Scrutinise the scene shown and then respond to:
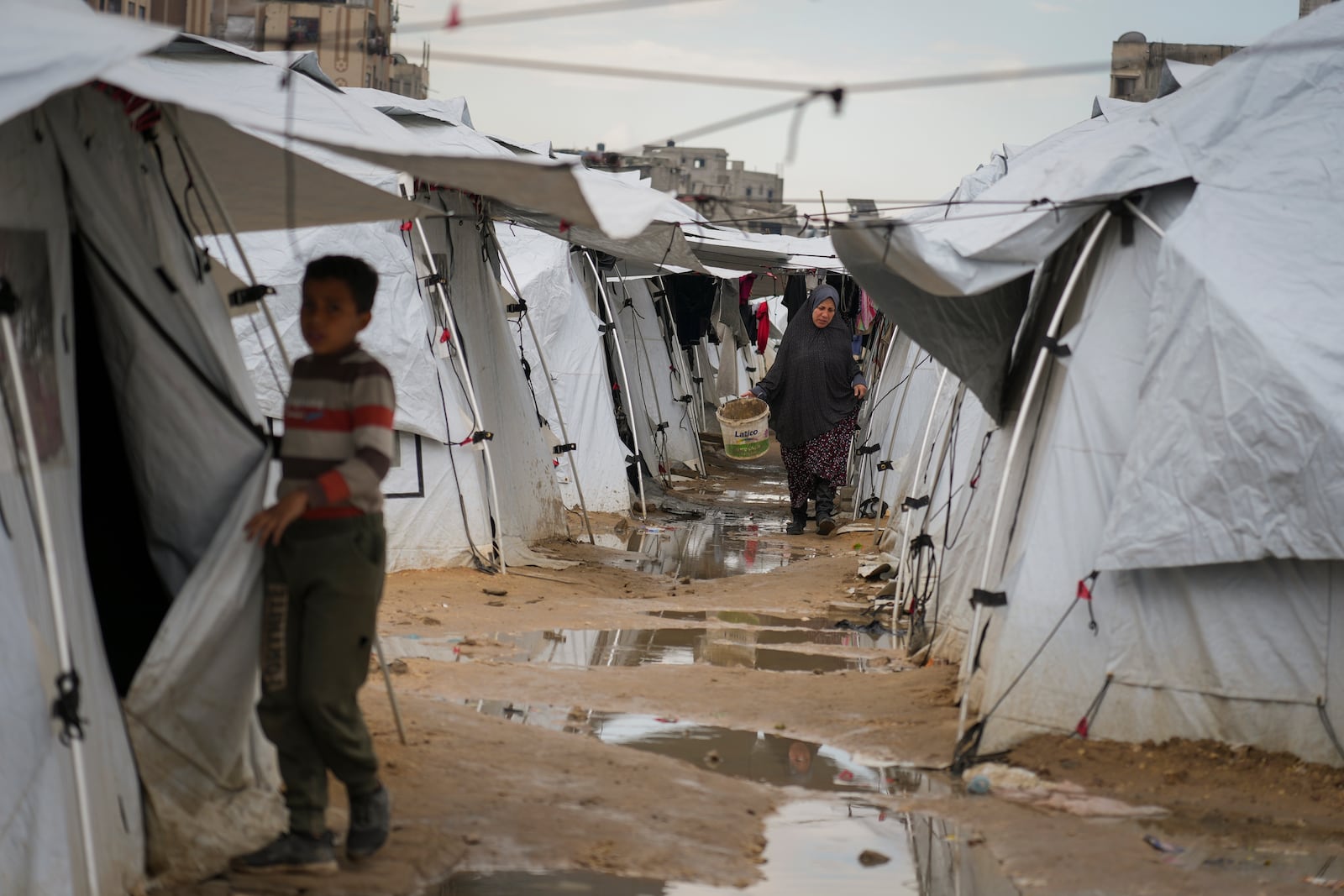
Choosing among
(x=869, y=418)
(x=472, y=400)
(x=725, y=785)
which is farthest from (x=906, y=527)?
(x=869, y=418)

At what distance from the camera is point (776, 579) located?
10477 millimetres

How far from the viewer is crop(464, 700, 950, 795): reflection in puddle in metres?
5.54

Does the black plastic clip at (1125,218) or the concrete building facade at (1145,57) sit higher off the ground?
the concrete building facade at (1145,57)

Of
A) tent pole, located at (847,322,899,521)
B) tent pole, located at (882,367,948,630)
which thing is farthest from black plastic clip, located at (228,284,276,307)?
tent pole, located at (847,322,899,521)

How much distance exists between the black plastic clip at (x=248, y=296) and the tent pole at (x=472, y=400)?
459cm

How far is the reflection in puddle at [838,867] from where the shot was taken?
13.8 ft

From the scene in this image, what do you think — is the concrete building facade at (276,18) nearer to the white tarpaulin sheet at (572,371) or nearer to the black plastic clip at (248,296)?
the white tarpaulin sheet at (572,371)

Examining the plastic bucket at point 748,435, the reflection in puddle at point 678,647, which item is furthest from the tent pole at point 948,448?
the plastic bucket at point 748,435

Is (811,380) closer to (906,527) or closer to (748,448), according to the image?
(748,448)

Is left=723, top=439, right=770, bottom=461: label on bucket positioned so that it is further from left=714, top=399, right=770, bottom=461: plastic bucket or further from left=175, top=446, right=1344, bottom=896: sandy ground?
left=175, top=446, right=1344, bottom=896: sandy ground

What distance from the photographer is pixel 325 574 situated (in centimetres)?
384

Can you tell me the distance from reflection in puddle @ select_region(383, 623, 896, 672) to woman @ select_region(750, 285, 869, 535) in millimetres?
4542

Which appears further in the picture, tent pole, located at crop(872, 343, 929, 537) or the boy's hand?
tent pole, located at crop(872, 343, 929, 537)

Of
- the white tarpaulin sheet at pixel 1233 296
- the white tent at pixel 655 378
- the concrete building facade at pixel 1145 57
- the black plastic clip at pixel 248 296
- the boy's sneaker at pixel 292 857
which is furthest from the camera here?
the concrete building facade at pixel 1145 57
